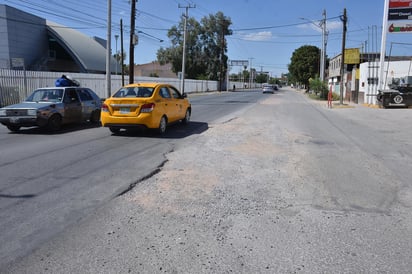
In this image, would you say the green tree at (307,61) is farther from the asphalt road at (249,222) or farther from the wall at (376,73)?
the asphalt road at (249,222)

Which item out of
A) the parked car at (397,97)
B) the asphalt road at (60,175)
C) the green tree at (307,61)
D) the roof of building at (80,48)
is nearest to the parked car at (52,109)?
the asphalt road at (60,175)

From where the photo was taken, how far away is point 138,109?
1020cm

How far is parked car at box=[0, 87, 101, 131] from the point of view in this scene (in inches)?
421

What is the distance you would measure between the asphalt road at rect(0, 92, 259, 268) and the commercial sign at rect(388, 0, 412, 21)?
856 inches

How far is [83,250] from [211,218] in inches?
62.0

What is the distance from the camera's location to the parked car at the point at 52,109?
10703 millimetres

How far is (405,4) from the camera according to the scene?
24.8 meters

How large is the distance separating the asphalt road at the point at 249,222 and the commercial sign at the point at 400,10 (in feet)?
69.9

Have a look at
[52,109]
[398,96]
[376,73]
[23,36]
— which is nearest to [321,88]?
[376,73]

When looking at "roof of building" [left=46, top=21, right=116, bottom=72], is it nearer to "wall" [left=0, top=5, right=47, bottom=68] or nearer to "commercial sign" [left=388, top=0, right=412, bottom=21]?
"wall" [left=0, top=5, right=47, bottom=68]

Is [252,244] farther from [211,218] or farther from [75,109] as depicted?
[75,109]

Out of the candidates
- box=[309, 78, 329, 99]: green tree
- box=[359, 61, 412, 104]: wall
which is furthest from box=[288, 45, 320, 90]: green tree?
box=[359, 61, 412, 104]: wall

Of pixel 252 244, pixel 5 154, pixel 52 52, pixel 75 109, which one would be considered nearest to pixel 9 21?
pixel 52 52

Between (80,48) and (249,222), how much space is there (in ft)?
149
